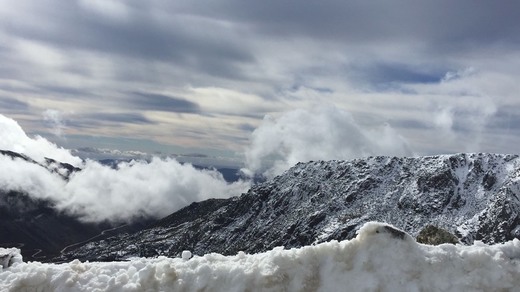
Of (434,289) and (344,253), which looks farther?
(344,253)

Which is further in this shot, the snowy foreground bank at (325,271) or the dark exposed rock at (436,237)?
the dark exposed rock at (436,237)

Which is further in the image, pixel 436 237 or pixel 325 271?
pixel 436 237

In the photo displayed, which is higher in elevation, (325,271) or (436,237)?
(325,271)

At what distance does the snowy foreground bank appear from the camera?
553 inches

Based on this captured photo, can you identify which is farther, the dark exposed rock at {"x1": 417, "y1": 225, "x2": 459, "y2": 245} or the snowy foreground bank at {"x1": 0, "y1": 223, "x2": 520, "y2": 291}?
the dark exposed rock at {"x1": 417, "y1": 225, "x2": 459, "y2": 245}

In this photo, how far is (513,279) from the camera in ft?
46.1

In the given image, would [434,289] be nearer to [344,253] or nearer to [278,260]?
[344,253]

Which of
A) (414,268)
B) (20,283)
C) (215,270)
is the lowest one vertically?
(20,283)

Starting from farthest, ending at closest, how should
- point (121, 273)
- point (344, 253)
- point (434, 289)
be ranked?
point (121, 273) → point (344, 253) → point (434, 289)

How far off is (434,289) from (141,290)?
8.68 metres

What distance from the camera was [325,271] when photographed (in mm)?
14609

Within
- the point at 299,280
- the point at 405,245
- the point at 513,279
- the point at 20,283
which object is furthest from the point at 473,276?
A: the point at 20,283

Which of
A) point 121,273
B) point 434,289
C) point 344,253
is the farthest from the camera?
point 121,273

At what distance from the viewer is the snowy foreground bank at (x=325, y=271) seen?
14.1 meters
